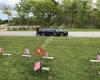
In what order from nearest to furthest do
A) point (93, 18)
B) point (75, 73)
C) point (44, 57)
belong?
point (75, 73)
point (44, 57)
point (93, 18)

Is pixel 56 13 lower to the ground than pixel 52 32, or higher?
higher

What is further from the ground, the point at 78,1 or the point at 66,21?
Result: the point at 78,1

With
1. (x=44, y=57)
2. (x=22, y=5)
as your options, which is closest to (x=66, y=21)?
(x=22, y=5)

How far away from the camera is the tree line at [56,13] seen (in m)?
61.3

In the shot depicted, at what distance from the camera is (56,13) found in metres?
63.3

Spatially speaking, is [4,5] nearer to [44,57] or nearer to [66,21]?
[66,21]

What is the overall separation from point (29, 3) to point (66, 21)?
856 cm

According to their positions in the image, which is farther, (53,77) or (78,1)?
(78,1)

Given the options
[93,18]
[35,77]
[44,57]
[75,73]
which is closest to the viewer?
[35,77]

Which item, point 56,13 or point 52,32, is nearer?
point 52,32

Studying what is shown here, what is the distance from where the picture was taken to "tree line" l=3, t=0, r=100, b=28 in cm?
6131

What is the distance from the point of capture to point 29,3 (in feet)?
205

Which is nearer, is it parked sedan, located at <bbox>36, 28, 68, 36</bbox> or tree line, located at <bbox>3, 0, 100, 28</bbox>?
parked sedan, located at <bbox>36, 28, 68, 36</bbox>

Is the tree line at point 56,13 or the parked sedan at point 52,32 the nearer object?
the parked sedan at point 52,32
